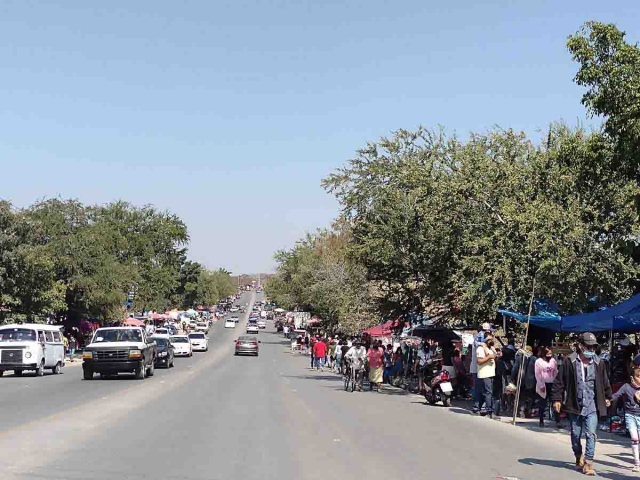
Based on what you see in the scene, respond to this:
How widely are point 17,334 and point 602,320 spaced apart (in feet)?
76.1

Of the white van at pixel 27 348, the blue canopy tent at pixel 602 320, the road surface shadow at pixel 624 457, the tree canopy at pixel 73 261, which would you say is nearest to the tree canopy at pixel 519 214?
the blue canopy tent at pixel 602 320

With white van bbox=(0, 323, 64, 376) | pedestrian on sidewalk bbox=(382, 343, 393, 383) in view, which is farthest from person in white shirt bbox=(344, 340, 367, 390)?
white van bbox=(0, 323, 64, 376)

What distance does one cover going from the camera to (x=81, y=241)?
5994 centimetres

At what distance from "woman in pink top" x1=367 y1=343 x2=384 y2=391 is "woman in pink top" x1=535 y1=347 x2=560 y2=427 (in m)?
9.25

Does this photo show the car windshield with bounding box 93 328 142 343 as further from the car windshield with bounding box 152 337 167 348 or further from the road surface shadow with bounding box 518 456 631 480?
the road surface shadow with bounding box 518 456 631 480

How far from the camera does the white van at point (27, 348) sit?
103 ft

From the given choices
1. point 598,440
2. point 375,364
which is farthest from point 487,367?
point 375,364

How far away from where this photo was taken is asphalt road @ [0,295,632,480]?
1033cm

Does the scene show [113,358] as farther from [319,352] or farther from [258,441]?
[258,441]

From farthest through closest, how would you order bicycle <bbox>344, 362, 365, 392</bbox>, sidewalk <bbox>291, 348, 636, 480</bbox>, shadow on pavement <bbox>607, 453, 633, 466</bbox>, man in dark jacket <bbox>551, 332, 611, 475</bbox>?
bicycle <bbox>344, 362, 365, 392</bbox> < shadow on pavement <bbox>607, 453, 633, 466</bbox> < sidewalk <bbox>291, 348, 636, 480</bbox> < man in dark jacket <bbox>551, 332, 611, 475</bbox>

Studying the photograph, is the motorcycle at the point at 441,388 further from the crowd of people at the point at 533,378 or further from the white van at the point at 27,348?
the white van at the point at 27,348

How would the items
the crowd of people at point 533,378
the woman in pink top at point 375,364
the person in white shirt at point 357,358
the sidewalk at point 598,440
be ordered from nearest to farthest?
the crowd of people at point 533,378 → the sidewalk at point 598,440 → the person in white shirt at point 357,358 → the woman in pink top at point 375,364

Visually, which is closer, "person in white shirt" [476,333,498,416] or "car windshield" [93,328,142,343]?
"person in white shirt" [476,333,498,416]

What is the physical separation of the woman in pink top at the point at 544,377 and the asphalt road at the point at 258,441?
1148mm
